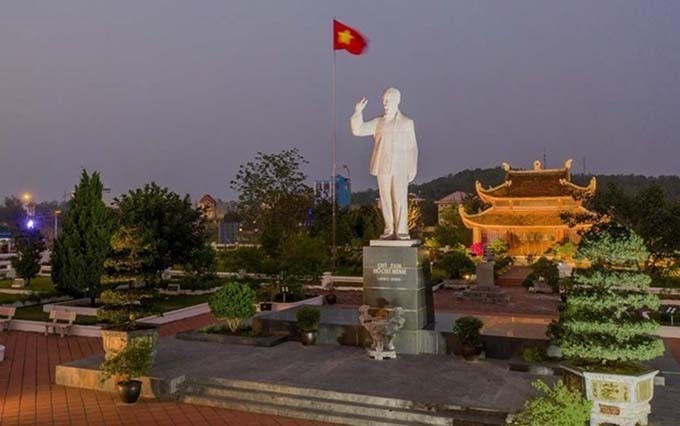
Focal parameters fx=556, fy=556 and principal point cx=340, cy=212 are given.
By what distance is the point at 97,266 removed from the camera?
18.8 metres

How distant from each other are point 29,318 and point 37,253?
7.94 meters

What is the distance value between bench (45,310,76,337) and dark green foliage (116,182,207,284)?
15.7 feet

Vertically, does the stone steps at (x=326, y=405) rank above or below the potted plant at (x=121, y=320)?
below

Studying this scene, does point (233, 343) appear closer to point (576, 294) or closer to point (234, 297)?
point (234, 297)

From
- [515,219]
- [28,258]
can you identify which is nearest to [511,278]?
[515,219]

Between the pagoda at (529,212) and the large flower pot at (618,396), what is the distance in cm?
3295

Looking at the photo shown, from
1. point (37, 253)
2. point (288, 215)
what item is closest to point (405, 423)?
point (37, 253)

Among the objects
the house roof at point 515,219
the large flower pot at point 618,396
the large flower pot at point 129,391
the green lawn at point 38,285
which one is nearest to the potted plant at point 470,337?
the large flower pot at point 618,396

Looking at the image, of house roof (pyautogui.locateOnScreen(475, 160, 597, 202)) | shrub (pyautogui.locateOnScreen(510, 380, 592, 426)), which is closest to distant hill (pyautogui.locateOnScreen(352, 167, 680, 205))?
house roof (pyautogui.locateOnScreen(475, 160, 597, 202))

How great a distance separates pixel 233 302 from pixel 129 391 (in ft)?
12.4

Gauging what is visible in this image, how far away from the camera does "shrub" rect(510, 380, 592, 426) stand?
18.9 ft

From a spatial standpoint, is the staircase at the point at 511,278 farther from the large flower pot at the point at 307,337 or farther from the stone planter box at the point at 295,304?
the large flower pot at the point at 307,337

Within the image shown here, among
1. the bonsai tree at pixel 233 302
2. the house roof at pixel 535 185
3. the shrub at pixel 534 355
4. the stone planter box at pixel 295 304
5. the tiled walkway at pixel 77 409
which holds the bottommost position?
the tiled walkway at pixel 77 409

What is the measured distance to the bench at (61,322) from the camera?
49.0 feet
